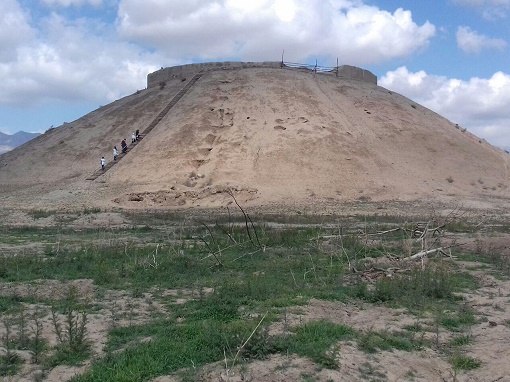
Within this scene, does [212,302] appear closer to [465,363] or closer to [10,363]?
[10,363]

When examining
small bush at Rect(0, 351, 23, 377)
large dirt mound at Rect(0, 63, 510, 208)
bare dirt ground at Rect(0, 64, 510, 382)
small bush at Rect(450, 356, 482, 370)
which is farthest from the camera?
large dirt mound at Rect(0, 63, 510, 208)

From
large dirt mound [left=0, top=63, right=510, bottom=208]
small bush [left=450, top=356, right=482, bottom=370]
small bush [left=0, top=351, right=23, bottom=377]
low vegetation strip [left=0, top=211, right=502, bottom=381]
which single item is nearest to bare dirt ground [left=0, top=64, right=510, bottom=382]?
large dirt mound [left=0, top=63, right=510, bottom=208]

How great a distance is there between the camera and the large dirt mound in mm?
29594

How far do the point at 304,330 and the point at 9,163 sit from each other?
3724 cm

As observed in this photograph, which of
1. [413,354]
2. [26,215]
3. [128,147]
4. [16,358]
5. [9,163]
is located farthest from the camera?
[9,163]

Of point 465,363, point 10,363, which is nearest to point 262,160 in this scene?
point 465,363

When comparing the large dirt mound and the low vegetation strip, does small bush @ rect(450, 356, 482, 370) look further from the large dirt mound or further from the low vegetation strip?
the large dirt mound

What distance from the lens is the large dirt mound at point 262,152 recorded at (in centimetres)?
2959

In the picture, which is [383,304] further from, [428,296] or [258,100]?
[258,100]

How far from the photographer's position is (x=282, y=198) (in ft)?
92.9

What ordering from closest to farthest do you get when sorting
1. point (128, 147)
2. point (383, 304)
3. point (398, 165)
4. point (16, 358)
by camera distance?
1. point (16, 358)
2. point (383, 304)
3. point (398, 165)
4. point (128, 147)

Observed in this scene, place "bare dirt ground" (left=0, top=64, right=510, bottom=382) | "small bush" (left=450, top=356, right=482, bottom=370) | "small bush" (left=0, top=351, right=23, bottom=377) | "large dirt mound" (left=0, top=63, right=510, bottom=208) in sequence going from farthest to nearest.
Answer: "large dirt mound" (left=0, top=63, right=510, bottom=208) < "bare dirt ground" (left=0, top=64, right=510, bottom=382) < "small bush" (left=450, top=356, right=482, bottom=370) < "small bush" (left=0, top=351, right=23, bottom=377)

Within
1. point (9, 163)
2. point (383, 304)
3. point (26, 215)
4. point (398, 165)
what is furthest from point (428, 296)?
point (9, 163)

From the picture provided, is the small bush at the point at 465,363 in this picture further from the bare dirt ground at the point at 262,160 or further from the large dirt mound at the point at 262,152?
the large dirt mound at the point at 262,152
